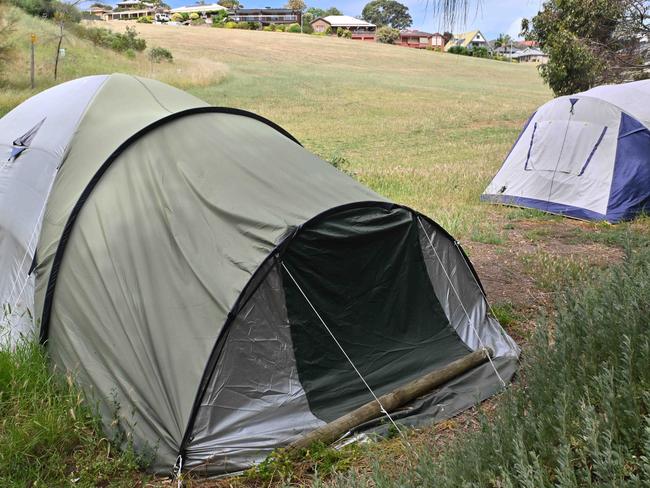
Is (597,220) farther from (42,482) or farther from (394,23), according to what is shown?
(394,23)

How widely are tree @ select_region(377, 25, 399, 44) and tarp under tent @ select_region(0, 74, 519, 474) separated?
89122 mm

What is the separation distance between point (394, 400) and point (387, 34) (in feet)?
300

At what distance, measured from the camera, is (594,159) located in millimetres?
10133

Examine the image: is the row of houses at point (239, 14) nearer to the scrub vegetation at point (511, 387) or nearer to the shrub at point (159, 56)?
the shrub at point (159, 56)

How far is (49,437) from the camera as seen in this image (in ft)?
12.3

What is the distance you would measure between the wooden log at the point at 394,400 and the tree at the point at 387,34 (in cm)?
8987

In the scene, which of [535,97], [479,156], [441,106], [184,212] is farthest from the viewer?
[535,97]

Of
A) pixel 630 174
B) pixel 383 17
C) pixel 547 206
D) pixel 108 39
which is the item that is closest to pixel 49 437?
pixel 547 206

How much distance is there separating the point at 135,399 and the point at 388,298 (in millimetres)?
1972

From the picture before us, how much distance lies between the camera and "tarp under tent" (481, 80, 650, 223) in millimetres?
9750

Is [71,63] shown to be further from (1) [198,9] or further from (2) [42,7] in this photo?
(1) [198,9]

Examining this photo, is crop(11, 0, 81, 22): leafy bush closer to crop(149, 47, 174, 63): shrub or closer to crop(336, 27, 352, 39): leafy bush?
crop(149, 47, 174, 63): shrub

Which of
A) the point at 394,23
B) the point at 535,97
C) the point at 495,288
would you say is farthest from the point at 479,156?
the point at 394,23

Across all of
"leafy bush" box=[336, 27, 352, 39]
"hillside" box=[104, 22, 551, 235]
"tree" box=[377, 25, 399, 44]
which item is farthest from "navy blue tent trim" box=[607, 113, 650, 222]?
"leafy bush" box=[336, 27, 352, 39]
